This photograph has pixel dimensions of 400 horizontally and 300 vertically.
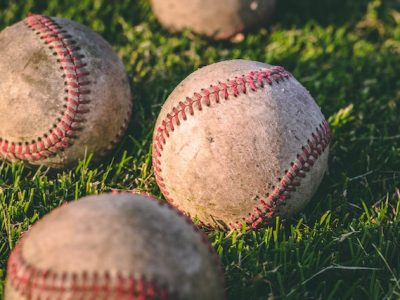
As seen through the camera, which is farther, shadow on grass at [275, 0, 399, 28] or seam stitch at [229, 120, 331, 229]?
shadow on grass at [275, 0, 399, 28]

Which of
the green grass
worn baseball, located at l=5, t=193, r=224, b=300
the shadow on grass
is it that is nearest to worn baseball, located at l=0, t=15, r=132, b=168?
the green grass

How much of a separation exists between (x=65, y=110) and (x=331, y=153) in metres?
2.05

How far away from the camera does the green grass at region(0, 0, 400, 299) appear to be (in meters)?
3.32

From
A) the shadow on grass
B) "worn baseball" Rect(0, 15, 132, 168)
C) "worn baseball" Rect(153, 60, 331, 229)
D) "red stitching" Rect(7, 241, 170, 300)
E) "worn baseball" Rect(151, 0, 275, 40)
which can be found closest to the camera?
"red stitching" Rect(7, 241, 170, 300)

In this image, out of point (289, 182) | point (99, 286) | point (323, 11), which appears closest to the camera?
point (99, 286)

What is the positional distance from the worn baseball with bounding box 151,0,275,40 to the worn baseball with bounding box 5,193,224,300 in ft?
9.81

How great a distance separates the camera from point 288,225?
12.1 ft

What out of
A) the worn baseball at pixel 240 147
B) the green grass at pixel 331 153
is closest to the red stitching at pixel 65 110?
the green grass at pixel 331 153

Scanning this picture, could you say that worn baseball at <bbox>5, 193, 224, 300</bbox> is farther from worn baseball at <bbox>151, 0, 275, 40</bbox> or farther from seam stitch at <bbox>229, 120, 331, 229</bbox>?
worn baseball at <bbox>151, 0, 275, 40</bbox>

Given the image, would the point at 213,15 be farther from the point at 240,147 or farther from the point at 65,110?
the point at 240,147

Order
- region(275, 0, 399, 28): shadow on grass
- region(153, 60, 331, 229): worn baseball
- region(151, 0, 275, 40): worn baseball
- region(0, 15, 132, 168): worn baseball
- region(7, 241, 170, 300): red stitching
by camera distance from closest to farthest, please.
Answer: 1. region(7, 241, 170, 300): red stitching
2. region(153, 60, 331, 229): worn baseball
3. region(0, 15, 132, 168): worn baseball
4. region(151, 0, 275, 40): worn baseball
5. region(275, 0, 399, 28): shadow on grass

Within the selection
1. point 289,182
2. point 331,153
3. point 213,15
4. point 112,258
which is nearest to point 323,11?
point 213,15

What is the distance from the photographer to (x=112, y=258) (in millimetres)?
2424

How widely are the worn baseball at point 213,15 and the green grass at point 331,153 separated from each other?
0.13 metres
